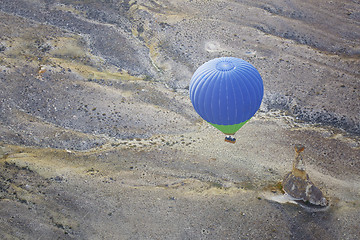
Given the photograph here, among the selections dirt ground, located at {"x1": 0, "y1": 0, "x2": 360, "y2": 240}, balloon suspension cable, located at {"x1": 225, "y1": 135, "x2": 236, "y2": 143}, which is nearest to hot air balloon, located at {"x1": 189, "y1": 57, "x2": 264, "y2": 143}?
balloon suspension cable, located at {"x1": 225, "y1": 135, "x2": 236, "y2": 143}

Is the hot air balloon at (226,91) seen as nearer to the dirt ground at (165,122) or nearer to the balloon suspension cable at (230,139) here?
the balloon suspension cable at (230,139)

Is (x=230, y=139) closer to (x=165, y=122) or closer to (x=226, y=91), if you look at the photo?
(x=226, y=91)

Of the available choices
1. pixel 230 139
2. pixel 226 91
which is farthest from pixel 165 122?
pixel 226 91

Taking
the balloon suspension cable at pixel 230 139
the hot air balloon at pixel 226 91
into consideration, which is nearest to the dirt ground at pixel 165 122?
the balloon suspension cable at pixel 230 139

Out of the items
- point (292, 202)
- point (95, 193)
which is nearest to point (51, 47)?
point (95, 193)

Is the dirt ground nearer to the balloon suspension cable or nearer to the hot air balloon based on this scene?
the balloon suspension cable

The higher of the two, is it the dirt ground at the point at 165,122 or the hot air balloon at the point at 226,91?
the hot air balloon at the point at 226,91
